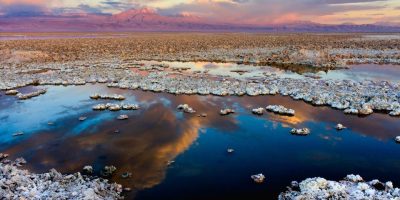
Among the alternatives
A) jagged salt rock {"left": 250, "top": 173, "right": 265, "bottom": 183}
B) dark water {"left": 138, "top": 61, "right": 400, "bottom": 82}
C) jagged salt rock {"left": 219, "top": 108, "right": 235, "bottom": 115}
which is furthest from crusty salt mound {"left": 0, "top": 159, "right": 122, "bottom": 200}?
dark water {"left": 138, "top": 61, "right": 400, "bottom": 82}

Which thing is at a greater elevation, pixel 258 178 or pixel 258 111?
pixel 258 111

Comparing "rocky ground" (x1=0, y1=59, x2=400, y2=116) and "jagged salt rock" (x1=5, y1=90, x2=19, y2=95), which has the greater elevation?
"rocky ground" (x1=0, y1=59, x2=400, y2=116)

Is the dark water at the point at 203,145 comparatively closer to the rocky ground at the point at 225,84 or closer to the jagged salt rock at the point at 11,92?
the rocky ground at the point at 225,84

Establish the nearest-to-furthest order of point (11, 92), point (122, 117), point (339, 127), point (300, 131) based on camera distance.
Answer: point (300, 131) → point (339, 127) → point (122, 117) → point (11, 92)

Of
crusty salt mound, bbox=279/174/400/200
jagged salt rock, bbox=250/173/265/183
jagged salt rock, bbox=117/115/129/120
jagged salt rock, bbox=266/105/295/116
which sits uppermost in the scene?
jagged salt rock, bbox=266/105/295/116

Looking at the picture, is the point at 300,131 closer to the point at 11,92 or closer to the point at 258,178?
the point at 258,178

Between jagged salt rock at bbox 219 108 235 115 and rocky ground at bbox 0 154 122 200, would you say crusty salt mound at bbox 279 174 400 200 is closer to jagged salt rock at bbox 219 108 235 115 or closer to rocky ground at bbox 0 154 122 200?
rocky ground at bbox 0 154 122 200

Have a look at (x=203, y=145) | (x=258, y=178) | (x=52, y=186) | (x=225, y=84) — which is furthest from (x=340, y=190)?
(x=225, y=84)


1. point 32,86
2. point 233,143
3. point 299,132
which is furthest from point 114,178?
point 32,86
